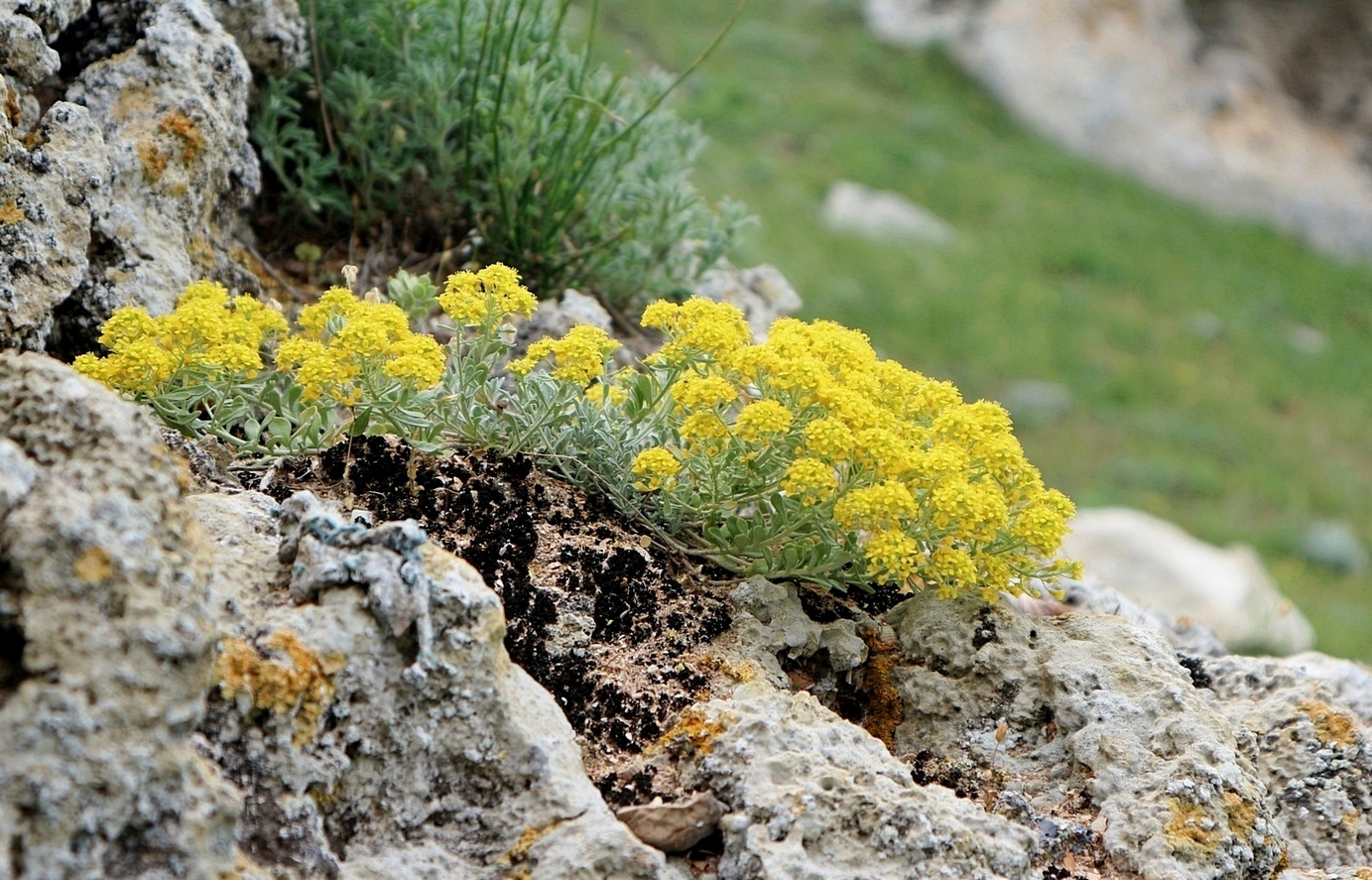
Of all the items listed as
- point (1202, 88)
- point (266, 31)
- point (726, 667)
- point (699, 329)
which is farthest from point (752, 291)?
point (1202, 88)

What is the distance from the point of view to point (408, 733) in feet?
8.06

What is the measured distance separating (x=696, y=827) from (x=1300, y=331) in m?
12.9

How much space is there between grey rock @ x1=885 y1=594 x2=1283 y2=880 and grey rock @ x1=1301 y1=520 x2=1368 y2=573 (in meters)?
7.73

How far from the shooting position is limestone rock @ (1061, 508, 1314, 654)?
7016 millimetres

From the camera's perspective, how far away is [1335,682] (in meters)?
4.18

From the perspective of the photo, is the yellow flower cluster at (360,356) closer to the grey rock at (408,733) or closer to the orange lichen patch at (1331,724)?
the grey rock at (408,733)

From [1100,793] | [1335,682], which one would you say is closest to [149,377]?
[1100,793]

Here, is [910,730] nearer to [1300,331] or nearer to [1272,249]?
[1300,331]

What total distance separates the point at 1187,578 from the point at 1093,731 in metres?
4.88

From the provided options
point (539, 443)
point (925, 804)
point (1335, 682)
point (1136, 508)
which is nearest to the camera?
point (925, 804)

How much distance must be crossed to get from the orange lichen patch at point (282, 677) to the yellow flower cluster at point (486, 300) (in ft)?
3.46

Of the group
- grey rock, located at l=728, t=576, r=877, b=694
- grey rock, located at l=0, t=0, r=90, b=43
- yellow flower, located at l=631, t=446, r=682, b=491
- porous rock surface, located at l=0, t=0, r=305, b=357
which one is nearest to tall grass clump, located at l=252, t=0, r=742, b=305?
porous rock surface, located at l=0, t=0, r=305, b=357

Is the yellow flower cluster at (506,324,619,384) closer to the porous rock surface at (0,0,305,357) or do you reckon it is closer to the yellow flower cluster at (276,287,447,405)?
the yellow flower cluster at (276,287,447,405)

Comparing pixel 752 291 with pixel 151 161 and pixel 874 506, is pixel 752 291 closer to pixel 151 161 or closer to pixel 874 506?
pixel 151 161
